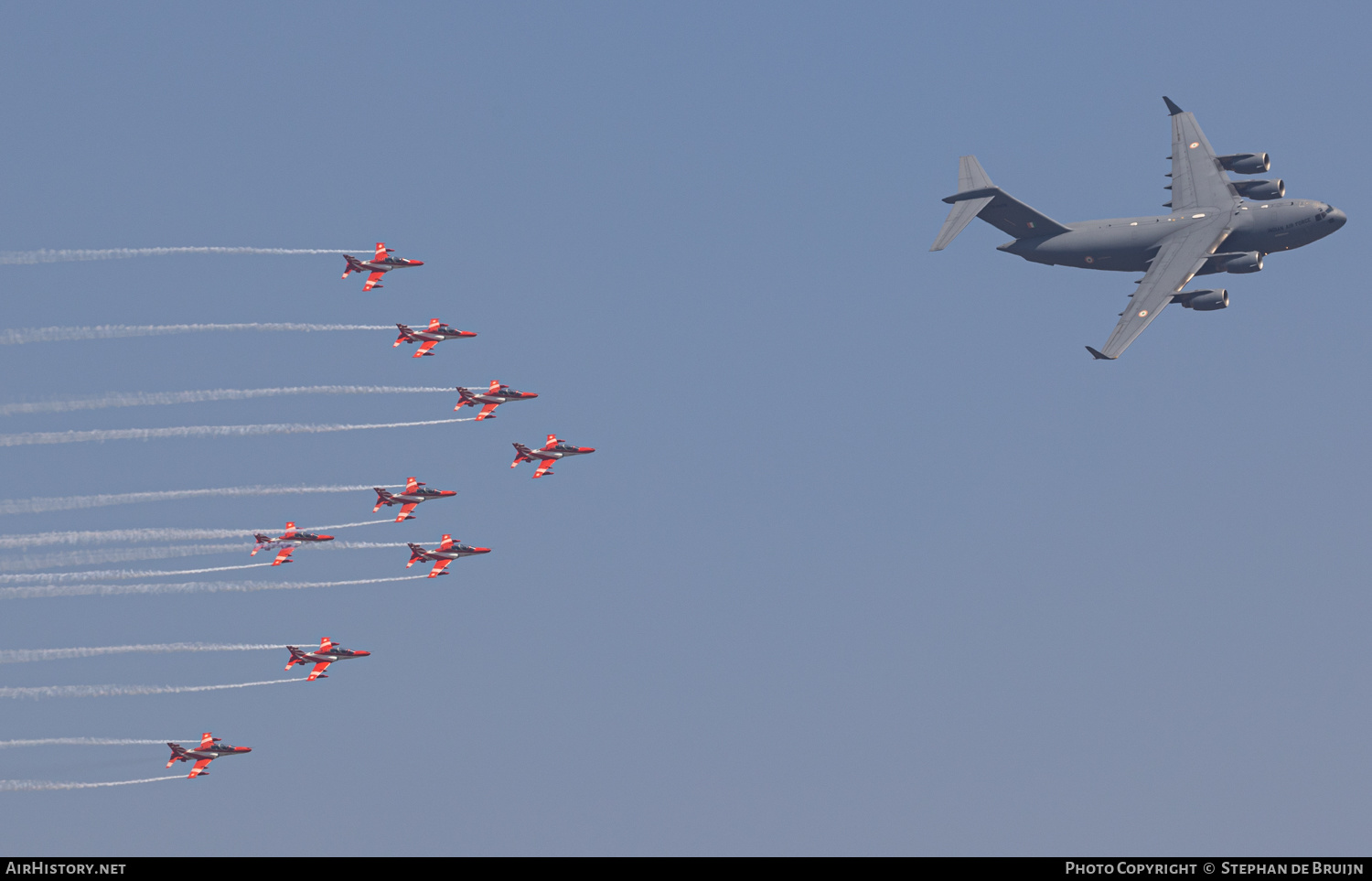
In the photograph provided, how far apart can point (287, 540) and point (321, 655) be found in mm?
6912

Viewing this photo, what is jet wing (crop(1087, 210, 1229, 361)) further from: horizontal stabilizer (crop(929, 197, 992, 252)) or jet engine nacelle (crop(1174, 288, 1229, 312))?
horizontal stabilizer (crop(929, 197, 992, 252))

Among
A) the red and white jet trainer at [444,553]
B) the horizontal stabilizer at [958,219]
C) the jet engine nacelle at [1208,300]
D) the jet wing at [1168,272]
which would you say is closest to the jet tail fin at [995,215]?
the horizontal stabilizer at [958,219]

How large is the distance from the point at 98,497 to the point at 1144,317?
59.6 metres

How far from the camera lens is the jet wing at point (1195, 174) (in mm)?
114875

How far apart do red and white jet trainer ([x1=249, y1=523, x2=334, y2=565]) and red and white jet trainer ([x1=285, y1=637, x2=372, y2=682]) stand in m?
5.19

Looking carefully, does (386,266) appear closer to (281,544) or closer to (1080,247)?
(281,544)

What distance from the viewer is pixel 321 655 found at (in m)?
104

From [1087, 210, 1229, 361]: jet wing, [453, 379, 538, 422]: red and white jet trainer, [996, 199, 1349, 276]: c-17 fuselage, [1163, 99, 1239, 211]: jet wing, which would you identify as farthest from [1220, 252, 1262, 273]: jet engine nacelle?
[453, 379, 538, 422]: red and white jet trainer

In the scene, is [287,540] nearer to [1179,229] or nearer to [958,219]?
[958,219]

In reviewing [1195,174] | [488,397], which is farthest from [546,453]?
[1195,174]

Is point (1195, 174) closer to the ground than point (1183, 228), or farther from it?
farther from it

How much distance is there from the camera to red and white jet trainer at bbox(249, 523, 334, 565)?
105 m

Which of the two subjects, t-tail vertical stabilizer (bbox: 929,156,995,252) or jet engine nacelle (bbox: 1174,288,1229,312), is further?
t-tail vertical stabilizer (bbox: 929,156,995,252)
